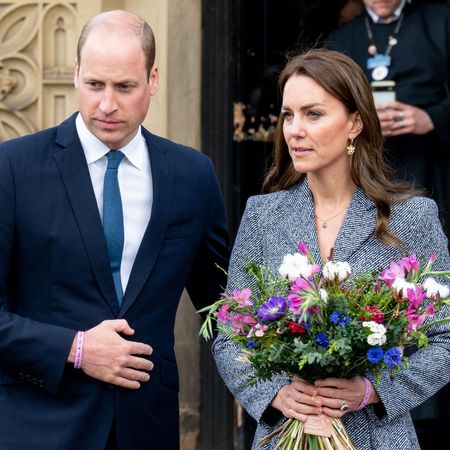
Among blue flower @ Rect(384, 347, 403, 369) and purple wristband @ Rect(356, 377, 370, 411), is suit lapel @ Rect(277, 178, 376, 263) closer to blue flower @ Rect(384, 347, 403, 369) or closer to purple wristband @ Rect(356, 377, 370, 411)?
purple wristband @ Rect(356, 377, 370, 411)

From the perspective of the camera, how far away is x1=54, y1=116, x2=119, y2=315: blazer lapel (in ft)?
15.5

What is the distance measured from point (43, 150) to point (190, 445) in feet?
9.08

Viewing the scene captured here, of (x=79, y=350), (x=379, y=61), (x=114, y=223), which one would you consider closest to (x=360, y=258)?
(x=114, y=223)

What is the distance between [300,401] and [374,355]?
36 centimetres

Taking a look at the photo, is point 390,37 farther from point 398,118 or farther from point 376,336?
point 376,336

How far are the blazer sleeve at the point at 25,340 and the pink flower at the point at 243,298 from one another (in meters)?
0.62

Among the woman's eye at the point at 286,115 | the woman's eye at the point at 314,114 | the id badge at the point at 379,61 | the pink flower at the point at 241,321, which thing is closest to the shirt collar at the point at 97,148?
the woman's eye at the point at 286,115

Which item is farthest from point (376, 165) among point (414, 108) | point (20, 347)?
point (414, 108)

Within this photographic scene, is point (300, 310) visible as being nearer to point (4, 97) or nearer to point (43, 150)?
point (43, 150)

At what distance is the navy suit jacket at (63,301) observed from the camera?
185 inches

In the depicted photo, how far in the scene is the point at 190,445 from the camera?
7.28 metres

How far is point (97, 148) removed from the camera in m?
4.89

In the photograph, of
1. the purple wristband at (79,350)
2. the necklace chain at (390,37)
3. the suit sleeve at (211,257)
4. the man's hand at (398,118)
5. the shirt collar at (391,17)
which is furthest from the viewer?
the shirt collar at (391,17)

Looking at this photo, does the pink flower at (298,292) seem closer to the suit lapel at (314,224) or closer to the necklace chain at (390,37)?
the suit lapel at (314,224)
